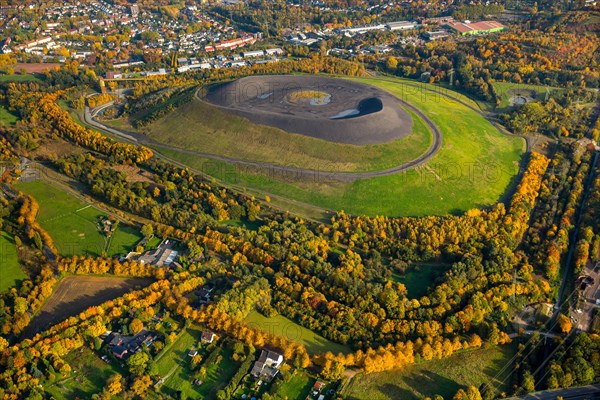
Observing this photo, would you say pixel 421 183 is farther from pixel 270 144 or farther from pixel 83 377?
pixel 83 377

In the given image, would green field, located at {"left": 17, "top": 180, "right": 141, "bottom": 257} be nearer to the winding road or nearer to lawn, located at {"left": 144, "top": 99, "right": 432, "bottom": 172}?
the winding road

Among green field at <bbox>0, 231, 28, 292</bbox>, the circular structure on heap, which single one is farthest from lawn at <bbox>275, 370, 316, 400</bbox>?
the circular structure on heap

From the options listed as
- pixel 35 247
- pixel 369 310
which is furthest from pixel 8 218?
pixel 369 310

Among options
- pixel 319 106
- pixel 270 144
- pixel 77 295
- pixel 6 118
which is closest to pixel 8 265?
pixel 77 295

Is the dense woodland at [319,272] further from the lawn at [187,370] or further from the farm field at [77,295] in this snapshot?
the lawn at [187,370]

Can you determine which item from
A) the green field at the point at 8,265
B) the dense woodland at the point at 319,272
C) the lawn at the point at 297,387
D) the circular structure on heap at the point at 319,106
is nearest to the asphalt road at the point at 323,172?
the circular structure on heap at the point at 319,106

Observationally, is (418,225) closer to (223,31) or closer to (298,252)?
(298,252)
